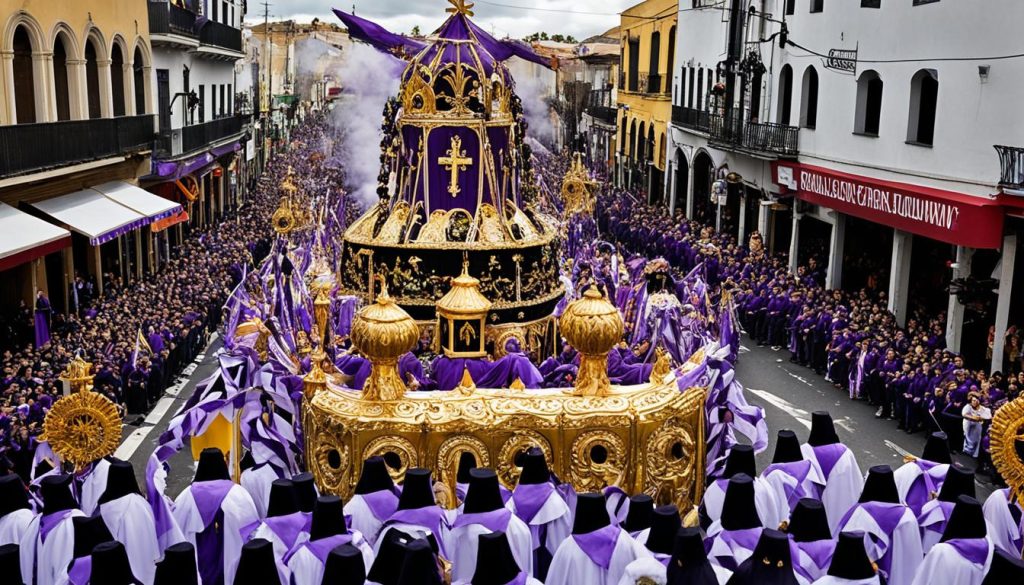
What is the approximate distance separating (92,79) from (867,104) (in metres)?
17.8

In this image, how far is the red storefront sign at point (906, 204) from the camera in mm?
17641

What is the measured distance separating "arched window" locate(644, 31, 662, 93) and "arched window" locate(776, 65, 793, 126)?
1739 centimetres

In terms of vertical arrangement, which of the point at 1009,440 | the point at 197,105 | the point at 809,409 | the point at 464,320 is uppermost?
the point at 197,105

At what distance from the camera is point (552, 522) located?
29.7 ft

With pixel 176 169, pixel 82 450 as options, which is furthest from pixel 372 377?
pixel 176 169

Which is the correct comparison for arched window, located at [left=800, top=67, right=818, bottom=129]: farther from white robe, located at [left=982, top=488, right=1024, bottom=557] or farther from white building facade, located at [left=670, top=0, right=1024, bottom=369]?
white robe, located at [left=982, top=488, right=1024, bottom=557]

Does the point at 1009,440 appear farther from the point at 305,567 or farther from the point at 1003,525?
the point at 305,567

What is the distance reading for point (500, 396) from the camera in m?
10.0

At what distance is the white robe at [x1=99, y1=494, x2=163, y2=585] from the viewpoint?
28.4 feet

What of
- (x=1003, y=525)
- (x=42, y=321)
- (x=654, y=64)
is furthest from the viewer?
(x=654, y=64)

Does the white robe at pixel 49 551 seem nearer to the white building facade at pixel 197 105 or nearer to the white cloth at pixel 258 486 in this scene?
the white cloth at pixel 258 486

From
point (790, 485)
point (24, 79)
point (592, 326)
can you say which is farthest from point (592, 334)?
point (24, 79)

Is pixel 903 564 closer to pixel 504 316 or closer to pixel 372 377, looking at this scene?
pixel 372 377

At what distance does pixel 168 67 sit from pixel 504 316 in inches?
815
